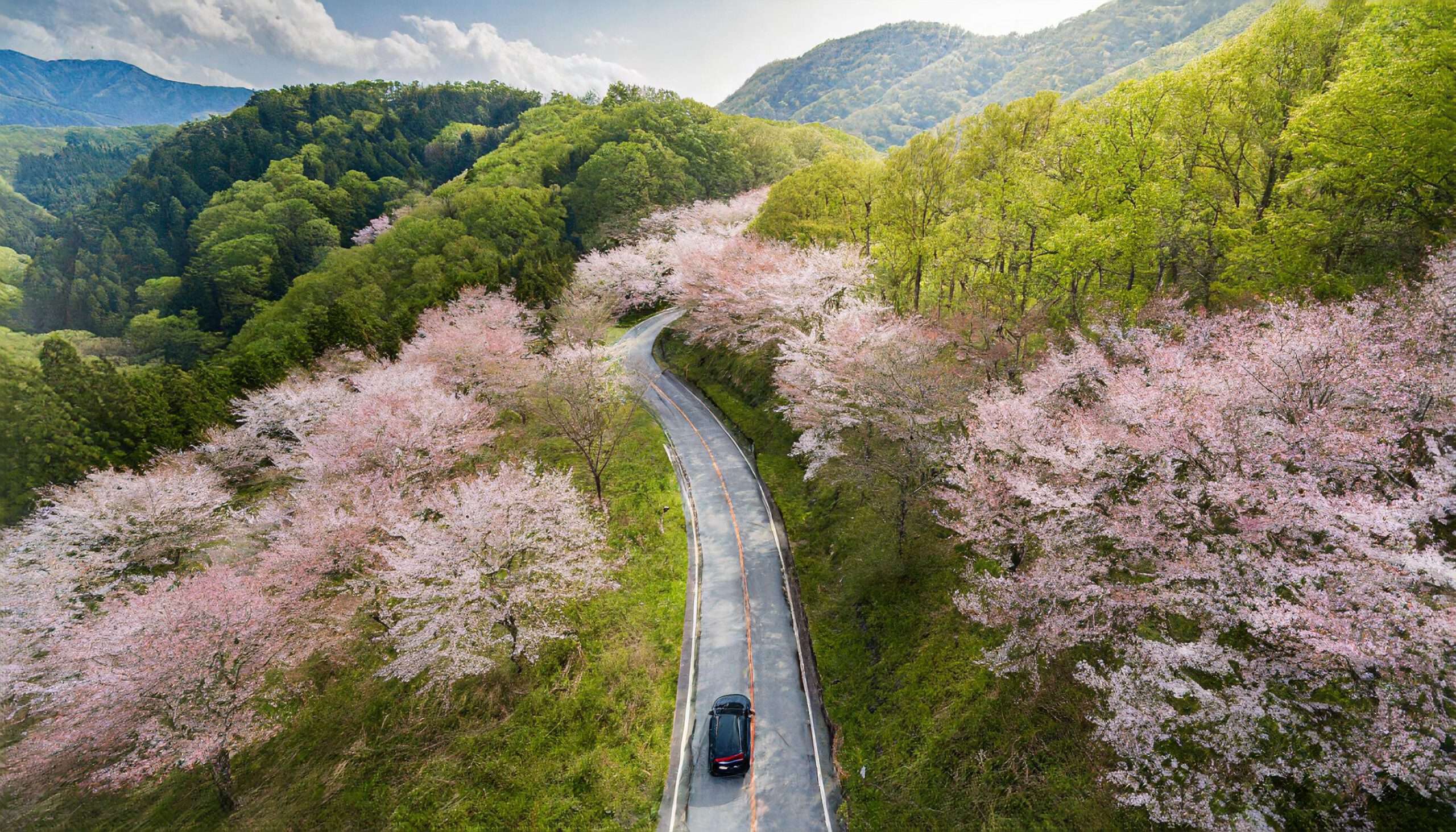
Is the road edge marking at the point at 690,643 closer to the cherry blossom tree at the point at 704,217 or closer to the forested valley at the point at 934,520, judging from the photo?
the forested valley at the point at 934,520

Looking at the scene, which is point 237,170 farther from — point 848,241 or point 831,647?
point 831,647

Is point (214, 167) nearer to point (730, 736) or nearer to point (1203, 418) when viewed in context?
point (730, 736)

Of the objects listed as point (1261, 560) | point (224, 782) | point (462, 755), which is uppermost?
point (224, 782)

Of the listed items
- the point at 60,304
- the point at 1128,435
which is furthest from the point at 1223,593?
the point at 60,304

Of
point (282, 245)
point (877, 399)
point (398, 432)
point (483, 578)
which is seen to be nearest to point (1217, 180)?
point (877, 399)

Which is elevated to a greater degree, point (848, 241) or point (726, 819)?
point (848, 241)
